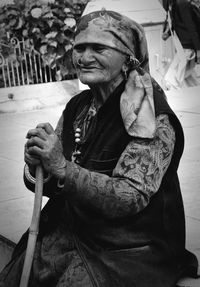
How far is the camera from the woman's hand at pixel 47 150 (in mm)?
2145

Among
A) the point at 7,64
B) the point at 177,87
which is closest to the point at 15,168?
the point at 7,64

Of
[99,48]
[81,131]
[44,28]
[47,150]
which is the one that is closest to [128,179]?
[47,150]

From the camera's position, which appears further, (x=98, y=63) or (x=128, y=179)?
(x=98, y=63)

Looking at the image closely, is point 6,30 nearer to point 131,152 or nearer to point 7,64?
point 7,64

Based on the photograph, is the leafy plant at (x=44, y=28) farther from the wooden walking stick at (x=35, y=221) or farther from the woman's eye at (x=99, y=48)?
the wooden walking stick at (x=35, y=221)

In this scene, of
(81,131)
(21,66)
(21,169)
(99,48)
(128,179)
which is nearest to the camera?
(128,179)

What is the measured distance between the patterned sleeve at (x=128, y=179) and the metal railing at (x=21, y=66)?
23.4ft

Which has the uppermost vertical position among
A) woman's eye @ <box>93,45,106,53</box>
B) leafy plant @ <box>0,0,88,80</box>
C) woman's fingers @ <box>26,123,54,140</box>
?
woman's eye @ <box>93,45,106,53</box>

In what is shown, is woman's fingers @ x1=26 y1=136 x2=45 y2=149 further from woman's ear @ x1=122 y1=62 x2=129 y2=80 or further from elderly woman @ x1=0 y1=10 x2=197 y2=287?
woman's ear @ x1=122 y1=62 x2=129 y2=80

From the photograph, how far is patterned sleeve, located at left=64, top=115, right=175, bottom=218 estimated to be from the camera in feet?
7.18

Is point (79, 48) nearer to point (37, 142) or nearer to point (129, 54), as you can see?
point (129, 54)

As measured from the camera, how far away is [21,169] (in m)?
5.57

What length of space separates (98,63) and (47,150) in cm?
46

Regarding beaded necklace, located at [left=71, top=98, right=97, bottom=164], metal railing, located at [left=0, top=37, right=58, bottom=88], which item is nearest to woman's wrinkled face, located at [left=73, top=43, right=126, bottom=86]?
beaded necklace, located at [left=71, top=98, right=97, bottom=164]
